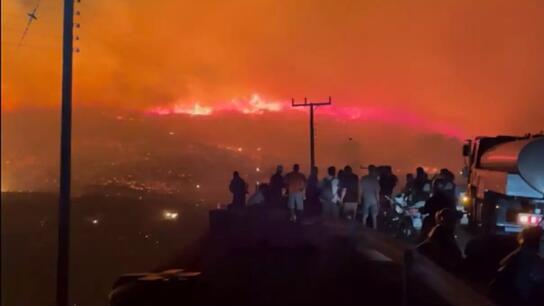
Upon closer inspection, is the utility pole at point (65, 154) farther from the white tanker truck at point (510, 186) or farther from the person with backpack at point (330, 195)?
the white tanker truck at point (510, 186)

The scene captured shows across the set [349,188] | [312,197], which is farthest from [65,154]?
[312,197]

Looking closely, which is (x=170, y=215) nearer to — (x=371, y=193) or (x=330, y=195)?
(x=330, y=195)

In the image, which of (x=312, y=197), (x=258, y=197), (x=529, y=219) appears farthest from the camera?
(x=258, y=197)

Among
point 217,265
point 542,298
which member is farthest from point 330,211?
point 542,298

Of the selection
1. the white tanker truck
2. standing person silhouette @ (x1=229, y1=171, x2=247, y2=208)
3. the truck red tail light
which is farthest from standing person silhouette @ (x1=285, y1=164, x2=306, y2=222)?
the truck red tail light

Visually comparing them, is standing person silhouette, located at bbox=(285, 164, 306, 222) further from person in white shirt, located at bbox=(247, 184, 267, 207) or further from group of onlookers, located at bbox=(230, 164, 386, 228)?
person in white shirt, located at bbox=(247, 184, 267, 207)

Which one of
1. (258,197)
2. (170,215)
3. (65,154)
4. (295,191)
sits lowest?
(170,215)

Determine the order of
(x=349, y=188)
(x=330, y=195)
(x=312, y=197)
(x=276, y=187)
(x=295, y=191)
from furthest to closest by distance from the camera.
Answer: (x=276, y=187)
(x=330, y=195)
(x=312, y=197)
(x=295, y=191)
(x=349, y=188)
